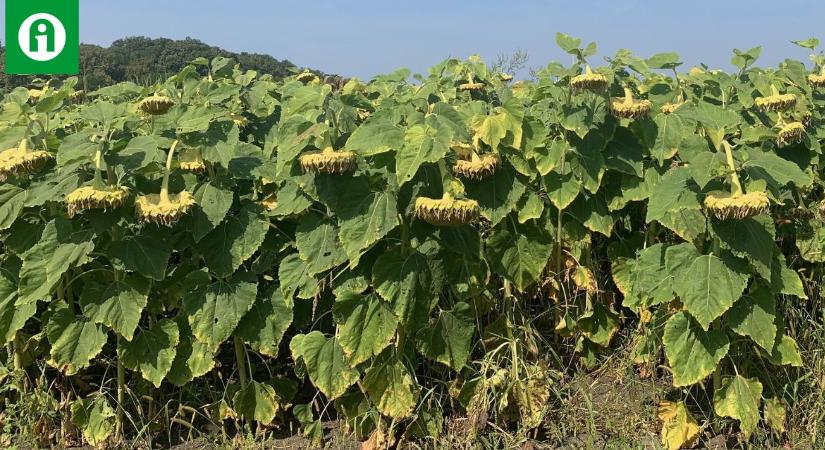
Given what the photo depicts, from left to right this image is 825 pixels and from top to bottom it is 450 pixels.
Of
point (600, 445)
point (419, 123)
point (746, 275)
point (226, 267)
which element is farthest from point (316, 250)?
point (746, 275)

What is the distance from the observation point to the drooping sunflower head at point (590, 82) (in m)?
3.31

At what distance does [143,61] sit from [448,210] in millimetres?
7679

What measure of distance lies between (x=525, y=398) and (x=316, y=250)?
1.23 meters

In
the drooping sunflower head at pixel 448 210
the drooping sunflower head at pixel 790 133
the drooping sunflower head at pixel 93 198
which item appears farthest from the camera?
the drooping sunflower head at pixel 790 133

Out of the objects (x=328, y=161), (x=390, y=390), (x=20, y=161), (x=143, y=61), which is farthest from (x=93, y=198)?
(x=143, y=61)

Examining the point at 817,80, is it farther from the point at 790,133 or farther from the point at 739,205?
the point at 739,205

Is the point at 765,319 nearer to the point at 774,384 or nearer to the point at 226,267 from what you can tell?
the point at 774,384

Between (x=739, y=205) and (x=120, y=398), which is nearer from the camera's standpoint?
(x=739, y=205)

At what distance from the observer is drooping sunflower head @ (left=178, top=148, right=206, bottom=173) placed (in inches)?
130

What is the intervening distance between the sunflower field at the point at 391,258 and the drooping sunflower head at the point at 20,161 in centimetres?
1

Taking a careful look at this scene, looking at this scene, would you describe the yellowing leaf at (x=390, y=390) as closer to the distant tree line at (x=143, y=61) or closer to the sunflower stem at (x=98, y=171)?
the sunflower stem at (x=98, y=171)

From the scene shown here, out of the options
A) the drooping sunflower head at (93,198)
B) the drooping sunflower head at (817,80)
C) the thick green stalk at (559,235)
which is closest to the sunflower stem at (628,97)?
the thick green stalk at (559,235)

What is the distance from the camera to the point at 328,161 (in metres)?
2.91

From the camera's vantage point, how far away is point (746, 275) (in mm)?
3188
